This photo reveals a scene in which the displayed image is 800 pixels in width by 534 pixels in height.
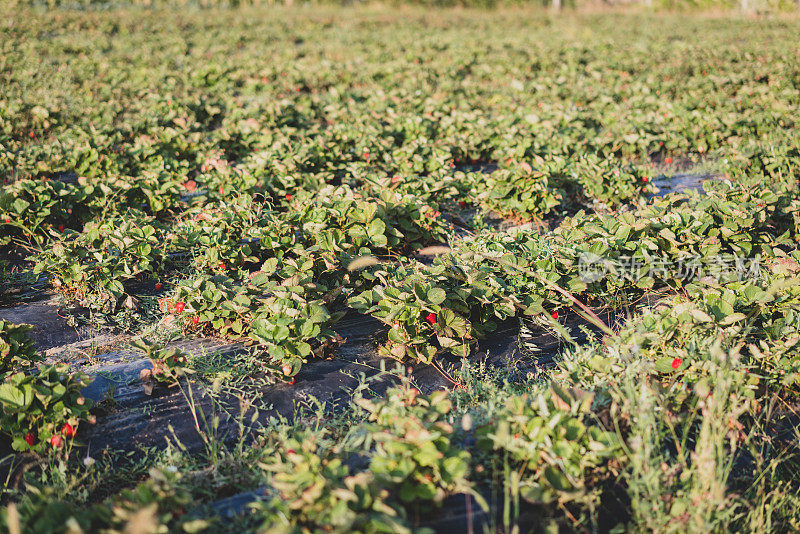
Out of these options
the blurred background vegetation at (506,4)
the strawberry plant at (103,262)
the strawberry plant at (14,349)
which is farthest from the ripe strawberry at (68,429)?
the blurred background vegetation at (506,4)

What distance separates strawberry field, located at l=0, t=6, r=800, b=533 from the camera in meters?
1.89

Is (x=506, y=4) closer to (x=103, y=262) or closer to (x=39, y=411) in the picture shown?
(x=103, y=262)

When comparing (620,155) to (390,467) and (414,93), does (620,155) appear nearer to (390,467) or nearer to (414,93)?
(414,93)

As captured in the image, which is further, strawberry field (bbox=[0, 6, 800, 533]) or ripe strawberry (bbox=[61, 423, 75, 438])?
ripe strawberry (bbox=[61, 423, 75, 438])

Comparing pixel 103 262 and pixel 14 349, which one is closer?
pixel 14 349

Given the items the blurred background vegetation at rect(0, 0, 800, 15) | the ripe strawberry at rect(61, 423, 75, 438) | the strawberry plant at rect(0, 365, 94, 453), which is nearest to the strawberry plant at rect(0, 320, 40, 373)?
the strawberry plant at rect(0, 365, 94, 453)

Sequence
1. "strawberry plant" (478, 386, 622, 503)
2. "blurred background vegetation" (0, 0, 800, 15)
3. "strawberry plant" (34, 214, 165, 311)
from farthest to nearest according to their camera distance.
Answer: "blurred background vegetation" (0, 0, 800, 15)
"strawberry plant" (34, 214, 165, 311)
"strawberry plant" (478, 386, 622, 503)

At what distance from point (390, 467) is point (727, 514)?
3.76 feet

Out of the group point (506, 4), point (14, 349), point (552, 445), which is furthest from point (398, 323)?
point (506, 4)

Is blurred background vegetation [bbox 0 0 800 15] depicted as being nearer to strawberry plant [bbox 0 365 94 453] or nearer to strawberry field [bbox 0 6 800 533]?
strawberry field [bbox 0 6 800 533]

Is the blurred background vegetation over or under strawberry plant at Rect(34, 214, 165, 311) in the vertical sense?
over

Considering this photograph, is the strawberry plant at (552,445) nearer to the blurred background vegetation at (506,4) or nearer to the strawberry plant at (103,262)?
the strawberry plant at (103,262)

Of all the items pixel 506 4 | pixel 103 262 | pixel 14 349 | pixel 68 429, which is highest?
pixel 506 4

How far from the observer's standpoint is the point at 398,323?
9.50 feet
